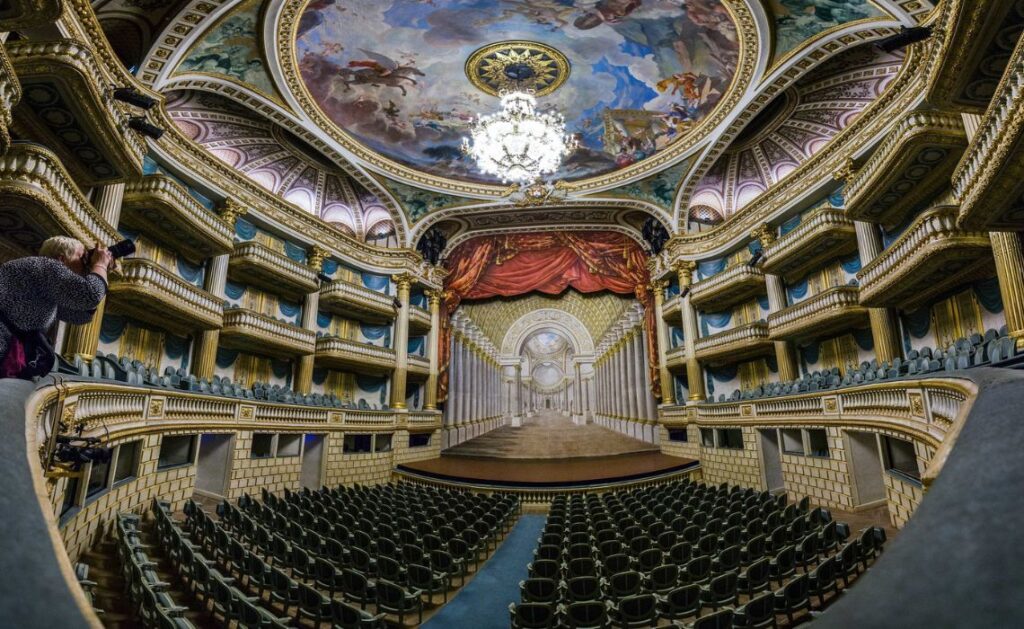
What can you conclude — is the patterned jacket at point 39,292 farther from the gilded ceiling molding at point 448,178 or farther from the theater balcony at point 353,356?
the theater balcony at point 353,356

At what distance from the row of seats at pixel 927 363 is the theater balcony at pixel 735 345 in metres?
1.63

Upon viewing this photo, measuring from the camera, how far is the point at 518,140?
11641 mm

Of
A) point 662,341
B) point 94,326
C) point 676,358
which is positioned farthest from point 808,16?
point 94,326

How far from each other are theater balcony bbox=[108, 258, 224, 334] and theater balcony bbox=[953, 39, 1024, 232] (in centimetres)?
1434

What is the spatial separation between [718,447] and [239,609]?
14.4m

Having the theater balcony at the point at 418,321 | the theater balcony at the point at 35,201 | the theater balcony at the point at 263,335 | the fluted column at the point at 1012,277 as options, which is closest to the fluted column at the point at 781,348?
the fluted column at the point at 1012,277

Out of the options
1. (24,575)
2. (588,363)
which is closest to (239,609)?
(24,575)

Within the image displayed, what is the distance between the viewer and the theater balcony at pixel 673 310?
18.8 m

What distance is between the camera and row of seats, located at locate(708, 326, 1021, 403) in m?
6.96

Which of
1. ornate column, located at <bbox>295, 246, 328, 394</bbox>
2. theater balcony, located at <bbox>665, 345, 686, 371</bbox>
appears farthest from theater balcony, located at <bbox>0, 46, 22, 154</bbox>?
theater balcony, located at <bbox>665, 345, 686, 371</bbox>

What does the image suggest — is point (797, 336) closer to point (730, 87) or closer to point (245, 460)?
point (730, 87)

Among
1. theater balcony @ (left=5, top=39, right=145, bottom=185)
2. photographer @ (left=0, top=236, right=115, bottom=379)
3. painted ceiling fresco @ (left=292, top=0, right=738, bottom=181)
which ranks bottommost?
photographer @ (left=0, top=236, right=115, bottom=379)

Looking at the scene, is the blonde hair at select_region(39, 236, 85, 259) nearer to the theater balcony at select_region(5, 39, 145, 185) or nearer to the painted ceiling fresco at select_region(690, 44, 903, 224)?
the theater balcony at select_region(5, 39, 145, 185)

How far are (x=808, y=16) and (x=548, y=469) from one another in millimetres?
13548
